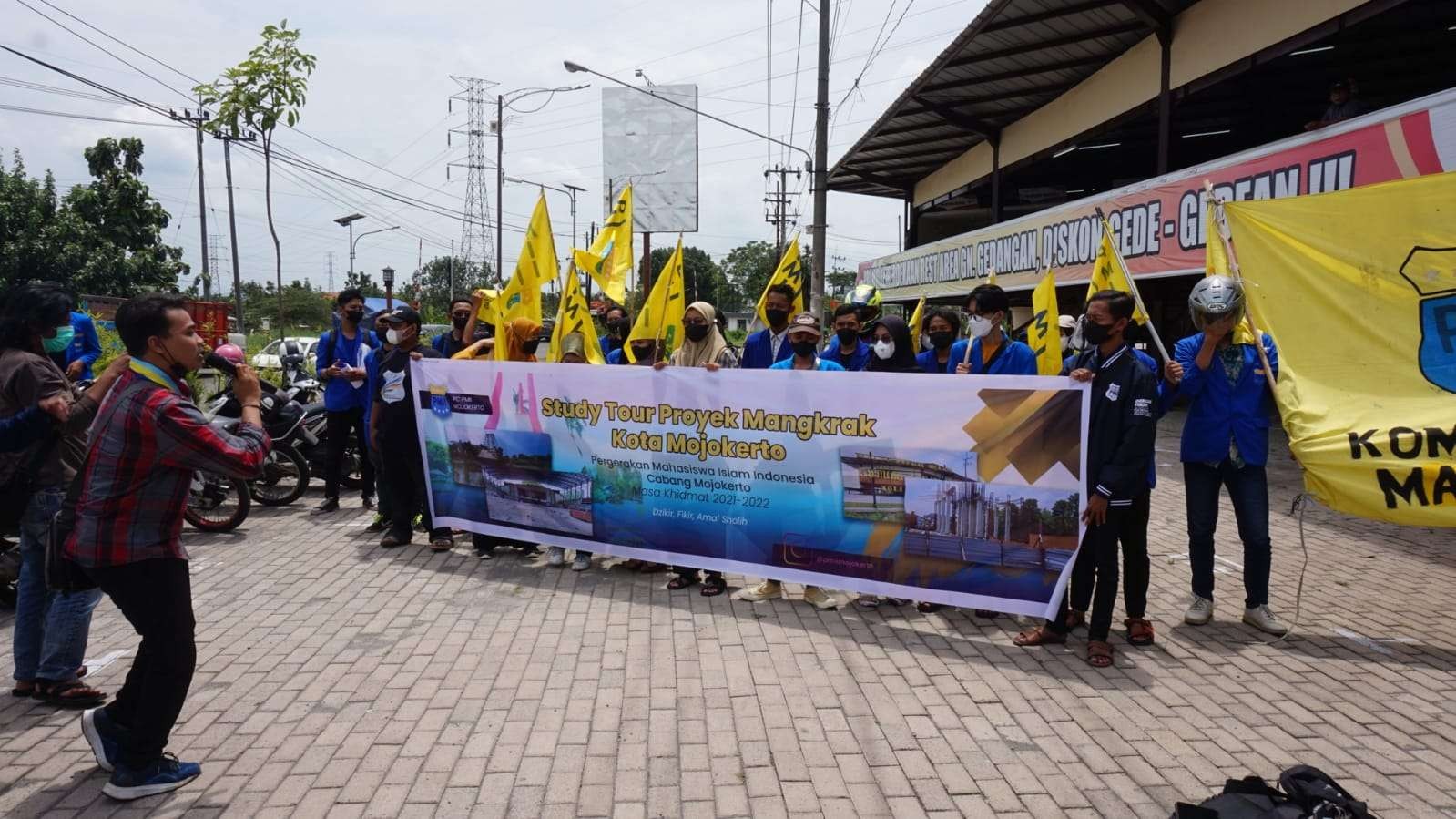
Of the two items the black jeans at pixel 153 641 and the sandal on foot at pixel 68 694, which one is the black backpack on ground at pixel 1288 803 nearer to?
the black jeans at pixel 153 641

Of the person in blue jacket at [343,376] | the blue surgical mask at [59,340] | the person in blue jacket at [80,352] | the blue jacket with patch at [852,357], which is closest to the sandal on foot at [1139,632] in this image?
the blue jacket with patch at [852,357]

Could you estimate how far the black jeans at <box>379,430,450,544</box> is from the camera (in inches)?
265

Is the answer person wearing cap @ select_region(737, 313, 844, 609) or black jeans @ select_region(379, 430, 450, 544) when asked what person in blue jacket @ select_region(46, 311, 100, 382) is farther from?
person wearing cap @ select_region(737, 313, 844, 609)

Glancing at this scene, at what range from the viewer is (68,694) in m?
3.91

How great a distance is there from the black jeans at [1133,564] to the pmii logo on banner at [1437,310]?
1.46 metres

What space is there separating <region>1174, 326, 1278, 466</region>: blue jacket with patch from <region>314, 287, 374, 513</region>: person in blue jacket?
20.7 feet

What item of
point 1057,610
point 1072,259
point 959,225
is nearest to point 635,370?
point 1057,610

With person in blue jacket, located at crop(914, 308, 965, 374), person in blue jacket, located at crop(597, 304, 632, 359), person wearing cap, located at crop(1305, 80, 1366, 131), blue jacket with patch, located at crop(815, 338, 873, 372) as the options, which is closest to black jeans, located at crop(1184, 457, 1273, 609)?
person in blue jacket, located at crop(914, 308, 965, 374)

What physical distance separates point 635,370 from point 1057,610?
288 centimetres

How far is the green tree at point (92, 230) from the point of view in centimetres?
3556

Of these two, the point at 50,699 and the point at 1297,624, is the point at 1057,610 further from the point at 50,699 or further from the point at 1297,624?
the point at 50,699

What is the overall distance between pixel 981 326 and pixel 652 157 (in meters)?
27.6

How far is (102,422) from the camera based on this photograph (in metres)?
3.12

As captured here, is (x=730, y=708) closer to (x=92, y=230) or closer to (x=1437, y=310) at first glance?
(x=1437, y=310)
